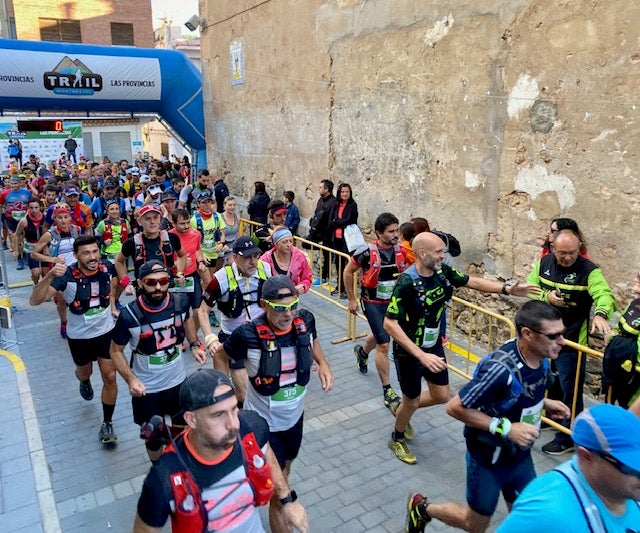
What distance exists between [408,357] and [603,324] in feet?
5.72

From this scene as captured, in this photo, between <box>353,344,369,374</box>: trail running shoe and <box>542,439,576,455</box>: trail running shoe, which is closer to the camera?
<box>542,439,576,455</box>: trail running shoe

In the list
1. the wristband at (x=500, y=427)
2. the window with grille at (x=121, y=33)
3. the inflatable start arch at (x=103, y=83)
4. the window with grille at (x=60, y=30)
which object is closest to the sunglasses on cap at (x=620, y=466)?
the wristband at (x=500, y=427)

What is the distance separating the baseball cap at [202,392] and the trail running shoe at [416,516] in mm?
2056

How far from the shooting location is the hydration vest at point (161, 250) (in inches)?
271

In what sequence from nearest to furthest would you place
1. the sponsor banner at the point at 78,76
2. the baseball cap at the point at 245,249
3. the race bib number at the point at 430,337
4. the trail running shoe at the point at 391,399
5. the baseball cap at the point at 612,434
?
the baseball cap at the point at 612,434 → the race bib number at the point at 430,337 → the baseball cap at the point at 245,249 → the trail running shoe at the point at 391,399 → the sponsor banner at the point at 78,76

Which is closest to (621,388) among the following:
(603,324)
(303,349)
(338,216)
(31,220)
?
(603,324)

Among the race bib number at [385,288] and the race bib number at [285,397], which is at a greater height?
the race bib number at [385,288]

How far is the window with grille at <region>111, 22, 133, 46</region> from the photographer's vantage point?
123 feet

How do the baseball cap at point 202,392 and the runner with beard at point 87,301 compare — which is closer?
the baseball cap at point 202,392

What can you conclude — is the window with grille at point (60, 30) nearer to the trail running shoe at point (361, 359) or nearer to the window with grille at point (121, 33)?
the window with grille at point (121, 33)

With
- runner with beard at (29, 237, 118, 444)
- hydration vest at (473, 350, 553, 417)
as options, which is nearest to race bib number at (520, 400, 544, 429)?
hydration vest at (473, 350, 553, 417)

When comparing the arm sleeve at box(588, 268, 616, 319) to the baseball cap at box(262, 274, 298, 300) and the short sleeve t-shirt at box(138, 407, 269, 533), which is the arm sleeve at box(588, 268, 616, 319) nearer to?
the baseball cap at box(262, 274, 298, 300)

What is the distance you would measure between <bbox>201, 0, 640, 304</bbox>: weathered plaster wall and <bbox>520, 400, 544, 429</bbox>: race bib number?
Answer: 3.25 metres

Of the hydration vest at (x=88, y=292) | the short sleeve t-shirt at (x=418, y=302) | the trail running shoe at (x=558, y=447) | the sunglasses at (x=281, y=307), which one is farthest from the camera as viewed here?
the hydration vest at (x=88, y=292)
